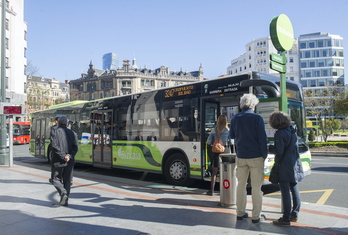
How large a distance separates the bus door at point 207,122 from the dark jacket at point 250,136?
2908 mm

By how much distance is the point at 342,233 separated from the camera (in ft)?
13.9

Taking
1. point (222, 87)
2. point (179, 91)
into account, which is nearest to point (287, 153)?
point (222, 87)

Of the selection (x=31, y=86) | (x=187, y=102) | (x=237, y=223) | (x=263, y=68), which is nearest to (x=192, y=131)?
(x=187, y=102)

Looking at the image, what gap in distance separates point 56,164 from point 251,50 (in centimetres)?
10217

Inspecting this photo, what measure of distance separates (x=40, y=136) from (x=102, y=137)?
5840mm

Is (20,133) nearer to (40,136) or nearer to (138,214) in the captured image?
(40,136)

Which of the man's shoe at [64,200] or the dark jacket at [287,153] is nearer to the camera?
the dark jacket at [287,153]

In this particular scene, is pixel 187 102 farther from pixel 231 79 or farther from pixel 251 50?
pixel 251 50

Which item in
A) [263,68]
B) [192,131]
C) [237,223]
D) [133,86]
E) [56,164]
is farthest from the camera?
[133,86]

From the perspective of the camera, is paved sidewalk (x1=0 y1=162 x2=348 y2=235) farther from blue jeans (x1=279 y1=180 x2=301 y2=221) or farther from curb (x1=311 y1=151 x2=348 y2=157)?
curb (x1=311 y1=151 x2=348 y2=157)

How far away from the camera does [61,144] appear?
5.97 meters

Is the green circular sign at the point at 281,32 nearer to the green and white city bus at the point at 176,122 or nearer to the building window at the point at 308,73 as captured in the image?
the green and white city bus at the point at 176,122

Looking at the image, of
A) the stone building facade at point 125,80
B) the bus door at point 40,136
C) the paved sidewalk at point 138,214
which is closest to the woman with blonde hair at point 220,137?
the paved sidewalk at point 138,214

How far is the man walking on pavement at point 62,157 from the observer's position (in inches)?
233
